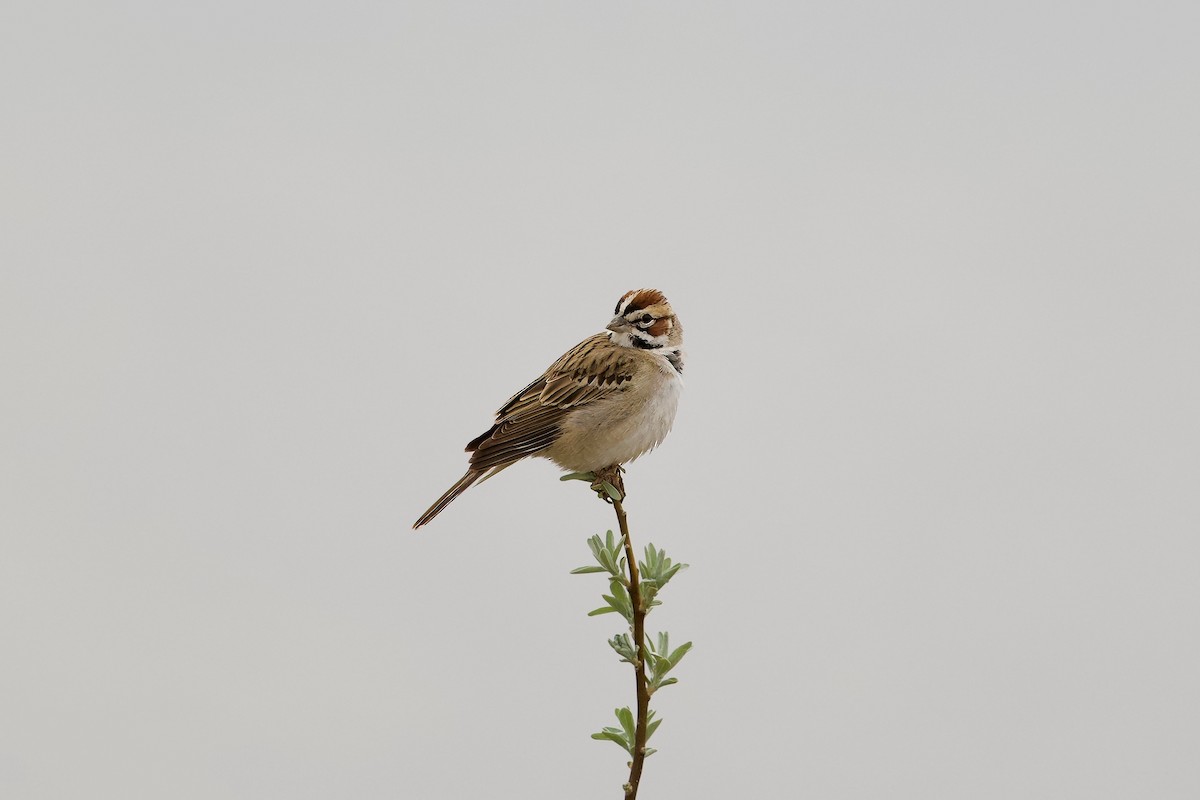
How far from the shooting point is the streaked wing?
183 inches

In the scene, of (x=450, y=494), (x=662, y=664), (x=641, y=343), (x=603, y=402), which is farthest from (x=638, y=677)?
(x=641, y=343)

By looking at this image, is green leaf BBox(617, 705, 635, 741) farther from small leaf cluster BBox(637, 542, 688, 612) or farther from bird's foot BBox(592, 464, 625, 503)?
bird's foot BBox(592, 464, 625, 503)

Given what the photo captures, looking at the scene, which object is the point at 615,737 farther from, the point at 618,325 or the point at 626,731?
the point at 618,325

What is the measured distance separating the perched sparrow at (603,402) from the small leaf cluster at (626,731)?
48.9 inches

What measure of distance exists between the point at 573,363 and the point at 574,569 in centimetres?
164

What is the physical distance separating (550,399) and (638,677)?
1665 mm

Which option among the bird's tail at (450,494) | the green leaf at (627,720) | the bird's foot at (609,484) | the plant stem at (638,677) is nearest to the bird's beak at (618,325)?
the bird's foot at (609,484)

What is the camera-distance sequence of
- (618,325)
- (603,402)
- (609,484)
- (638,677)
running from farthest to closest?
(618,325) → (603,402) → (609,484) → (638,677)

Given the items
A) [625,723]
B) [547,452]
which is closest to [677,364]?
[547,452]

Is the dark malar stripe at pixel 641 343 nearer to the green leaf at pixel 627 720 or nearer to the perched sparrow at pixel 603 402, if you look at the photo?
the perched sparrow at pixel 603 402

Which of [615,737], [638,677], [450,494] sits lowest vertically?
[615,737]

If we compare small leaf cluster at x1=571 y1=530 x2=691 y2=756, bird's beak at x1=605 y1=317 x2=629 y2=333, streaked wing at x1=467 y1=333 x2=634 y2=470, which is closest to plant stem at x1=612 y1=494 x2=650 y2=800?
small leaf cluster at x1=571 y1=530 x2=691 y2=756

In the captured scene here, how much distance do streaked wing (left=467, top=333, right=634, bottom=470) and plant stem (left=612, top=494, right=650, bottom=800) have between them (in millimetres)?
1081

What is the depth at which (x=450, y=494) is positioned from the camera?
14.6 feet
